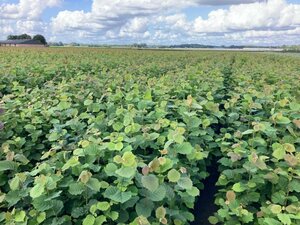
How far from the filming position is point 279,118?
2832 millimetres

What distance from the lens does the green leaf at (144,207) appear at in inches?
67.7

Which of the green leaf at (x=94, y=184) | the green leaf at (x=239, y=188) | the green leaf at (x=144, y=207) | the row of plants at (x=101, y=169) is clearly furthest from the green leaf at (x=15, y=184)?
the green leaf at (x=239, y=188)

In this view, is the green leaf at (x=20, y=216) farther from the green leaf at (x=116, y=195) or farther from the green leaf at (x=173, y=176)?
the green leaf at (x=173, y=176)

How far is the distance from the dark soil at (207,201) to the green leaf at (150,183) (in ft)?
5.99

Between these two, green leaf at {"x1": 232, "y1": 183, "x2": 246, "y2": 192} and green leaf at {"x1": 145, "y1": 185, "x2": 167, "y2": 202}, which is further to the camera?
green leaf at {"x1": 232, "y1": 183, "x2": 246, "y2": 192}

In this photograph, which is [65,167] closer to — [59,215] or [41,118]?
[59,215]

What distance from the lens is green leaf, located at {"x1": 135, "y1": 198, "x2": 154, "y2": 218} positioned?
172cm

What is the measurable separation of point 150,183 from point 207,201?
7.03 feet

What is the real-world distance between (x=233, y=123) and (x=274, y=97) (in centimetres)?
Result: 83

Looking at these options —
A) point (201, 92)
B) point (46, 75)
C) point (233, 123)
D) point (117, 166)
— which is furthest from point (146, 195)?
point (46, 75)

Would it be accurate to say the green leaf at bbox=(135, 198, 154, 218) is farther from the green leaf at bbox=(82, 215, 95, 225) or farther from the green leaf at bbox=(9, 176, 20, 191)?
the green leaf at bbox=(9, 176, 20, 191)

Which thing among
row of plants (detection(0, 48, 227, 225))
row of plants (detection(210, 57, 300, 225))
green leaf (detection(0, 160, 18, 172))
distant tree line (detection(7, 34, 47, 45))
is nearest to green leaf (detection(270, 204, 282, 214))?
row of plants (detection(210, 57, 300, 225))

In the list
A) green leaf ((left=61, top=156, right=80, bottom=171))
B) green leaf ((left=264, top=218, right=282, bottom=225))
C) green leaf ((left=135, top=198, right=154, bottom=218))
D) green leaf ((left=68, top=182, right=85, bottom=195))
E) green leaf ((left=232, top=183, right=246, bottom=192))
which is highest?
green leaf ((left=61, top=156, right=80, bottom=171))

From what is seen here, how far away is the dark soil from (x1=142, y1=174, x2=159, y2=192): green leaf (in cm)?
183
